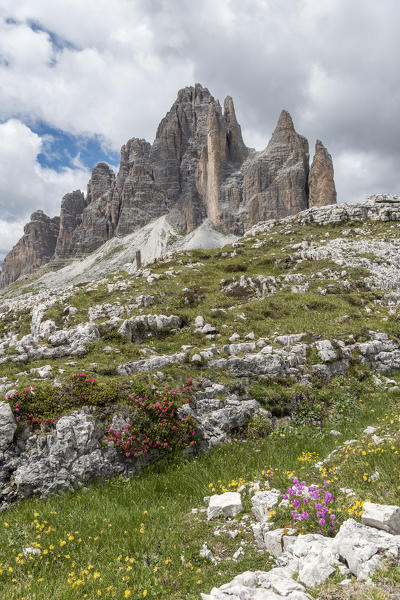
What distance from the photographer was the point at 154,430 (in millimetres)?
9469

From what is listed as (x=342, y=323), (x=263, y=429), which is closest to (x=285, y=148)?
(x=342, y=323)

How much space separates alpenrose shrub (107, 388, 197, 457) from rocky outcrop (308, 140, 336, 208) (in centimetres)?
12288

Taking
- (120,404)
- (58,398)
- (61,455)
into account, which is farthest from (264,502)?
(58,398)

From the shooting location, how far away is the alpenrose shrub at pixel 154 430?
29.6 feet

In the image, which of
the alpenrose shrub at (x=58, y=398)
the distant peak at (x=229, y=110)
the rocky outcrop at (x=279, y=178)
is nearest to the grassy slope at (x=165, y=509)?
the alpenrose shrub at (x=58, y=398)

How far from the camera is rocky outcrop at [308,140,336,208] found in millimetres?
117363

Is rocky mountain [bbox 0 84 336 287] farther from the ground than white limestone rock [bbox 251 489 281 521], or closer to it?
farther from the ground

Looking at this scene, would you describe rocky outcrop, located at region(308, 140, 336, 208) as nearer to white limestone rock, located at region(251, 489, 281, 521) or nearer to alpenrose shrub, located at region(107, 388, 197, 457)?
alpenrose shrub, located at region(107, 388, 197, 457)

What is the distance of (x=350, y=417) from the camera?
11305 mm

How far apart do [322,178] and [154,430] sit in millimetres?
131448

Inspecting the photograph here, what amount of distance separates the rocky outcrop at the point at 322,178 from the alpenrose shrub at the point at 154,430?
4838 inches

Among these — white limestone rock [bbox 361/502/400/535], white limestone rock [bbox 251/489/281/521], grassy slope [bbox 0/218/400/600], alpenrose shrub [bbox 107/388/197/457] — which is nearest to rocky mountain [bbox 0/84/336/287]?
grassy slope [bbox 0/218/400/600]

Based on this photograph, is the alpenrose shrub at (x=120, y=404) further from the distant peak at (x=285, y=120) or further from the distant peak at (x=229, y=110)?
the distant peak at (x=229, y=110)

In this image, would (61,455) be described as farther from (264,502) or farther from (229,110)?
(229,110)
